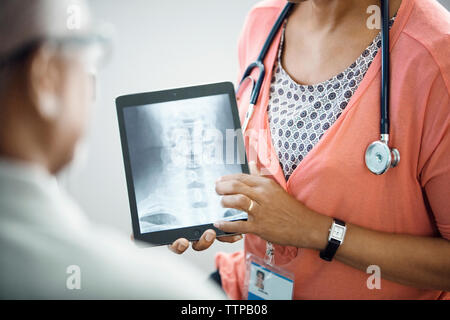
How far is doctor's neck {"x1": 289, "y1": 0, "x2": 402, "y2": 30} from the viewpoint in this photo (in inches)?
29.1

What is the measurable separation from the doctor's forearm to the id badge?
11cm

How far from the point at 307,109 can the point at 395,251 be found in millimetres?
295

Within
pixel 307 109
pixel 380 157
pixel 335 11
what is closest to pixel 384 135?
pixel 380 157

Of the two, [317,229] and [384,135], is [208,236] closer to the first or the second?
[317,229]

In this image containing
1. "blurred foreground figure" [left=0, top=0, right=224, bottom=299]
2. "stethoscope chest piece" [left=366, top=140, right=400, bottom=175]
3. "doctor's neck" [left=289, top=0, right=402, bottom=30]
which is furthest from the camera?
"doctor's neck" [left=289, top=0, right=402, bottom=30]

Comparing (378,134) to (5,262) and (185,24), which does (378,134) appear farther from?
(185,24)

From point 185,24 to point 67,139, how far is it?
0.90 meters

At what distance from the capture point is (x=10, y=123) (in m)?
0.42

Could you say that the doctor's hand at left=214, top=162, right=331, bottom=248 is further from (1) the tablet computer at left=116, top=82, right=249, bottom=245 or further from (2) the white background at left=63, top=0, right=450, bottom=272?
(2) the white background at left=63, top=0, right=450, bottom=272

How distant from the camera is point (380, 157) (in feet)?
2.08

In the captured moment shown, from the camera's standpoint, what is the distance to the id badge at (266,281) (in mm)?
755

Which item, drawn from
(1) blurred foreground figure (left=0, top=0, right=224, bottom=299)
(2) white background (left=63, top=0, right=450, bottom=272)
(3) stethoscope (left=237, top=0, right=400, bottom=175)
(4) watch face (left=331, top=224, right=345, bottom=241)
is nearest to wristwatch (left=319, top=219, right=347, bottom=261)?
(4) watch face (left=331, top=224, right=345, bottom=241)

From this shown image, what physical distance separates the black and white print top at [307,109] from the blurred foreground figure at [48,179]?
0.38m
